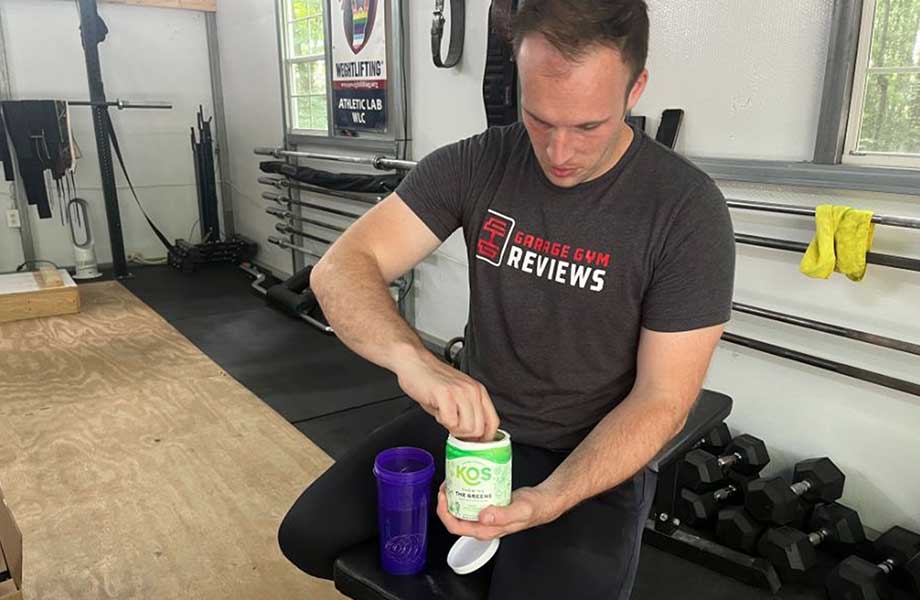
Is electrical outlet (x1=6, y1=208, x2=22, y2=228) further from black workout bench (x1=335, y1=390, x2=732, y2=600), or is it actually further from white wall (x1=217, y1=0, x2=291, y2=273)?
black workout bench (x1=335, y1=390, x2=732, y2=600)

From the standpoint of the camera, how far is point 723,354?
2.22 metres

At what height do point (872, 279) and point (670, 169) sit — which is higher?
point (670, 169)

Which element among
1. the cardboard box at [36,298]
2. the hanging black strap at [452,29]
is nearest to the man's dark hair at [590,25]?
the hanging black strap at [452,29]

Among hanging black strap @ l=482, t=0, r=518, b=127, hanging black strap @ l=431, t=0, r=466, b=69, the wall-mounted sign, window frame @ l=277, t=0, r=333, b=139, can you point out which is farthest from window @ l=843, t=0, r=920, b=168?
window frame @ l=277, t=0, r=333, b=139

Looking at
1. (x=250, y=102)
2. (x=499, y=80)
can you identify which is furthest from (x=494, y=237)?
(x=250, y=102)

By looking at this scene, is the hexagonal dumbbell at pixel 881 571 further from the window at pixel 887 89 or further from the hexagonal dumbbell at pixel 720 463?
the window at pixel 887 89

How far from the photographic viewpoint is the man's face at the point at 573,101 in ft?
3.50

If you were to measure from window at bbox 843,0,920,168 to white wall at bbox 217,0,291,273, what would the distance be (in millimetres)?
3605

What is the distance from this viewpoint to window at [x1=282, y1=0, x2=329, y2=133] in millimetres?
4141

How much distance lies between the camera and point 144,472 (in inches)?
91.4

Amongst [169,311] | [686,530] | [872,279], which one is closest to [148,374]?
[169,311]

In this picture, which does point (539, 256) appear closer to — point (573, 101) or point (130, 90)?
point (573, 101)

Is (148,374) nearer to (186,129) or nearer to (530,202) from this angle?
(530,202)

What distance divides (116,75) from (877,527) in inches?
208
